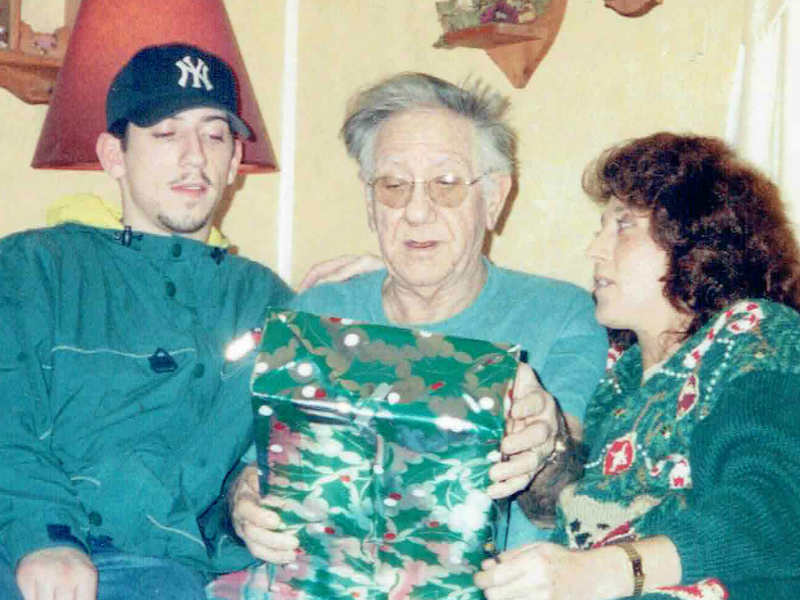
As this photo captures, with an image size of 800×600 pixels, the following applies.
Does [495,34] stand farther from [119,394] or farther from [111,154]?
[119,394]

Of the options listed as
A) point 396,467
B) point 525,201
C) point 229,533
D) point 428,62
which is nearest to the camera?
point 396,467

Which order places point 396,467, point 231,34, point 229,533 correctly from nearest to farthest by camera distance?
point 396,467
point 229,533
point 231,34

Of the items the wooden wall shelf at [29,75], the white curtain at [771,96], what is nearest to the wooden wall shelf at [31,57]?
the wooden wall shelf at [29,75]

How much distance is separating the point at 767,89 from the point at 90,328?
1240 millimetres

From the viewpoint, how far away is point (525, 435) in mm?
1172

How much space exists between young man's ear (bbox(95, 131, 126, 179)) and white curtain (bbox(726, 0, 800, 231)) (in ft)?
3.78

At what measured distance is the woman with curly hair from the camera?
1.08 metres

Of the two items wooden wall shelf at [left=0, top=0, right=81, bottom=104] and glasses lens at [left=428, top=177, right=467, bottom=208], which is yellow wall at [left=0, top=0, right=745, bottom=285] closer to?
wooden wall shelf at [left=0, top=0, right=81, bottom=104]

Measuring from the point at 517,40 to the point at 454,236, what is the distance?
66cm

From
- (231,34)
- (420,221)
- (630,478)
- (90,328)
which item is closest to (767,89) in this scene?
(420,221)

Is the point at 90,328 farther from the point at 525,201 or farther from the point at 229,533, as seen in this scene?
the point at 525,201

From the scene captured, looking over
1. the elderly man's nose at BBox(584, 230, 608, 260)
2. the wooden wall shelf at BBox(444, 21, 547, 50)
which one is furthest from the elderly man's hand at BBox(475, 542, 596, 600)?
the wooden wall shelf at BBox(444, 21, 547, 50)

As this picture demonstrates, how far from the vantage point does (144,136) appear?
5.56 ft

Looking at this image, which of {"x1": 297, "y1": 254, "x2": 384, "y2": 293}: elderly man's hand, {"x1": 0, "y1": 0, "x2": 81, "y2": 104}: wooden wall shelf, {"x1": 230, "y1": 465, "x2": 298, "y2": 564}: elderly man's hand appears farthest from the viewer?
{"x1": 0, "y1": 0, "x2": 81, "y2": 104}: wooden wall shelf
